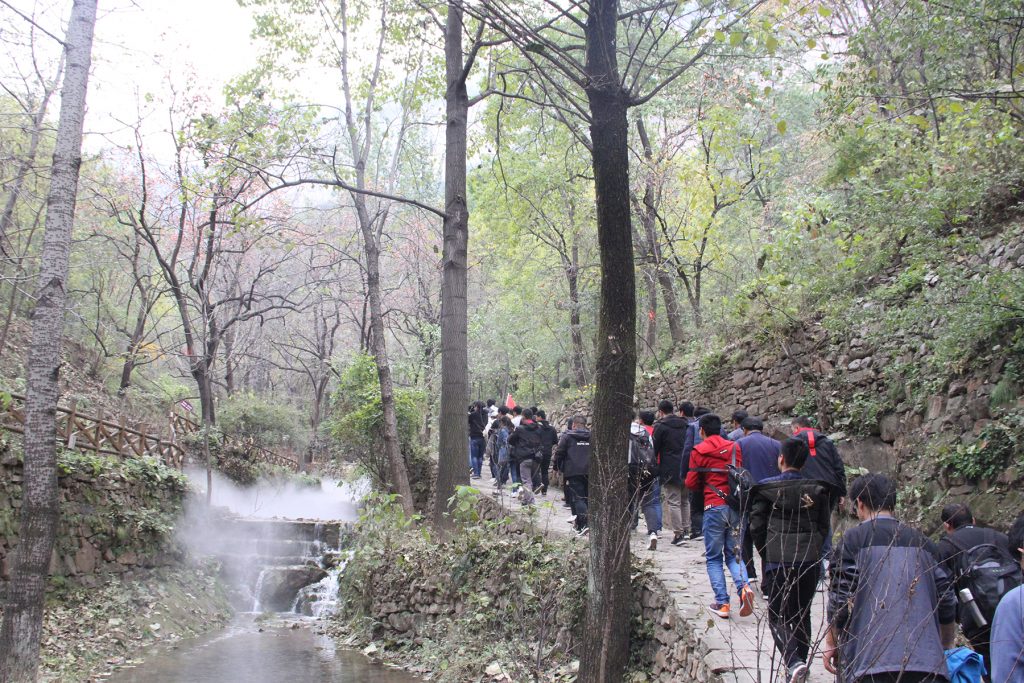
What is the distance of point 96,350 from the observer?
24.8 meters

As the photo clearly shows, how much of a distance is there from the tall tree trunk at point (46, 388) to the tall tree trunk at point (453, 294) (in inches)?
191

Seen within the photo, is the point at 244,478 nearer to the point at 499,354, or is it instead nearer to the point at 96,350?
the point at 96,350

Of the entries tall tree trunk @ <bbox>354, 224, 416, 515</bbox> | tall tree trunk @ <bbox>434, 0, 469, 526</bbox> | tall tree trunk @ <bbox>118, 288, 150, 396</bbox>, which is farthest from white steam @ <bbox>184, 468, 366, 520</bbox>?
tall tree trunk @ <bbox>434, 0, 469, 526</bbox>

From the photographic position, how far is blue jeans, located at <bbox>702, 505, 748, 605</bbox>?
605 centimetres

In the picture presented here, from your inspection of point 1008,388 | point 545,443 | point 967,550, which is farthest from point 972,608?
point 545,443

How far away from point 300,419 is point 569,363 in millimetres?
10935

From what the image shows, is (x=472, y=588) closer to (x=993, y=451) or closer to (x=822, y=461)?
(x=822, y=461)

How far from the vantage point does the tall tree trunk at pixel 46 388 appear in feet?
25.3

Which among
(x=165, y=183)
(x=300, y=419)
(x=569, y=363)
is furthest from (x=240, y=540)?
(x=569, y=363)

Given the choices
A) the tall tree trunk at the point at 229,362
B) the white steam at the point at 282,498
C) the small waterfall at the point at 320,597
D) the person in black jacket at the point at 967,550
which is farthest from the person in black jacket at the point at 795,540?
the tall tree trunk at the point at 229,362

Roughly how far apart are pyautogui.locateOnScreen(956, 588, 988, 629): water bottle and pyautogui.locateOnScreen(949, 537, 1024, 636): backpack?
2 cm

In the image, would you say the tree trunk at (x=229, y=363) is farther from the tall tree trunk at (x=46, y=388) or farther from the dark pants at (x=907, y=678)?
the dark pants at (x=907, y=678)

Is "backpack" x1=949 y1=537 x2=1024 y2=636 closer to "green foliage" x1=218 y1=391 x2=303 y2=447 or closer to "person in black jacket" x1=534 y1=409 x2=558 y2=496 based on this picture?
"person in black jacket" x1=534 y1=409 x2=558 y2=496

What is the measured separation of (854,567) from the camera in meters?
3.39
